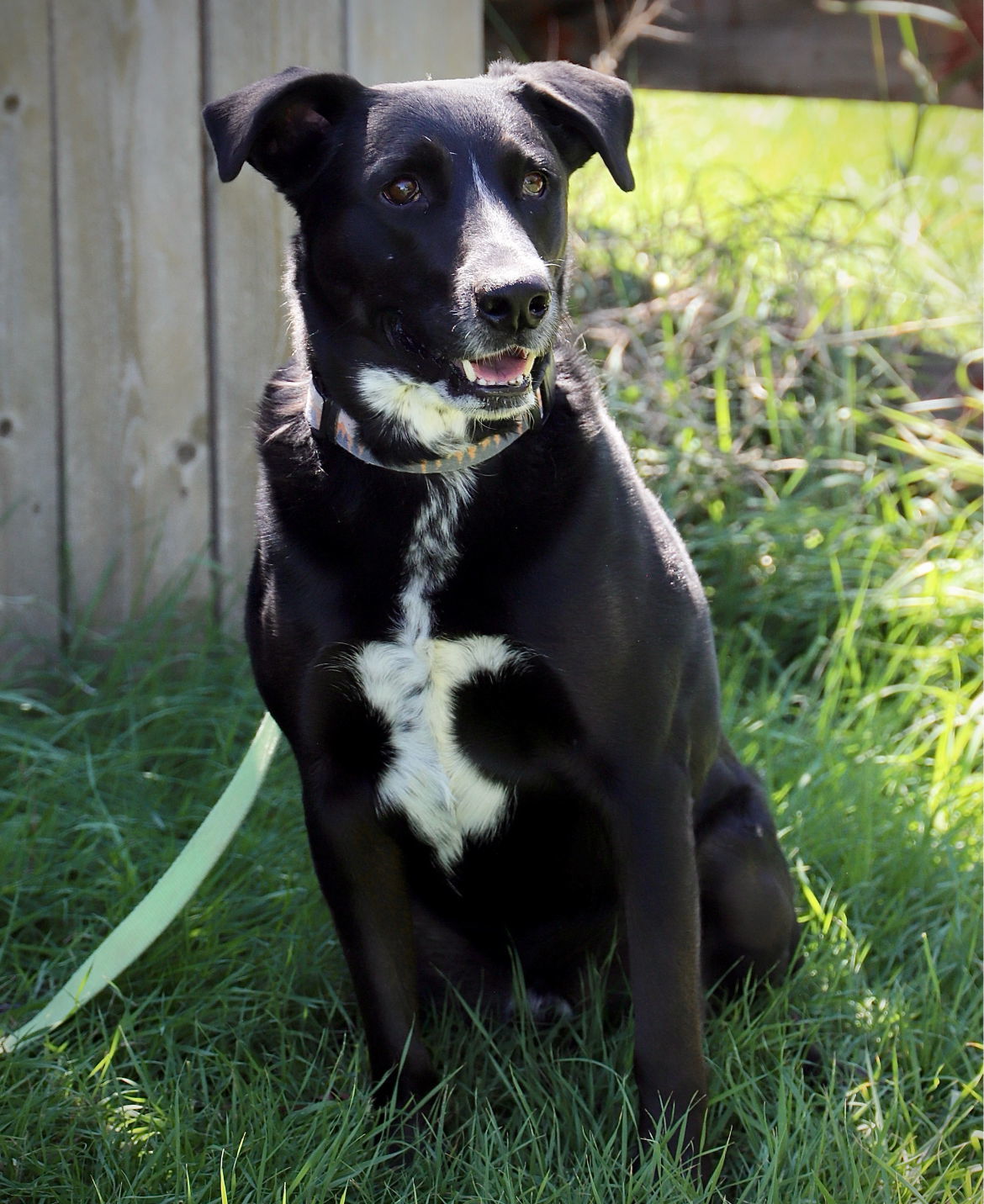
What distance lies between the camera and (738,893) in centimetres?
203

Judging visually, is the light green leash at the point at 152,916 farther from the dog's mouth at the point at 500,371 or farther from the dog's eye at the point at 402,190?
the dog's eye at the point at 402,190

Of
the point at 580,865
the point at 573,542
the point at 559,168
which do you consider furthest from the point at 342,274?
the point at 580,865

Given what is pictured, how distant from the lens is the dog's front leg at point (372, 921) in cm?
192

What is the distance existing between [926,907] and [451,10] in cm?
225

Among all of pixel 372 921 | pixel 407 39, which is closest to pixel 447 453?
pixel 372 921

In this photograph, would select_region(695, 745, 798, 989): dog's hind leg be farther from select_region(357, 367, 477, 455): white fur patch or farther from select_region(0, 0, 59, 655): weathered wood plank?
select_region(0, 0, 59, 655): weathered wood plank

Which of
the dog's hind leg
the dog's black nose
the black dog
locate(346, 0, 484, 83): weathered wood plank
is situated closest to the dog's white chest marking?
the black dog

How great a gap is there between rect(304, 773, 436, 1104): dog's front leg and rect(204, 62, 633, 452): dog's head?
1.84 ft

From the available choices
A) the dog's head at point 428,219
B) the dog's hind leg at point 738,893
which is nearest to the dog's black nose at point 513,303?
the dog's head at point 428,219

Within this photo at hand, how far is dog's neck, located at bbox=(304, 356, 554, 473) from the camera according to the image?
1858 mm

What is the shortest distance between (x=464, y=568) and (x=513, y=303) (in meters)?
0.37

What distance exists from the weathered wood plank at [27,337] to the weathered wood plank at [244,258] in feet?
1.25

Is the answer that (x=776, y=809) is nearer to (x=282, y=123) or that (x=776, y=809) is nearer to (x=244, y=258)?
(x=282, y=123)

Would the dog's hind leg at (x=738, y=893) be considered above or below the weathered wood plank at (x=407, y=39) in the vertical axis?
below
